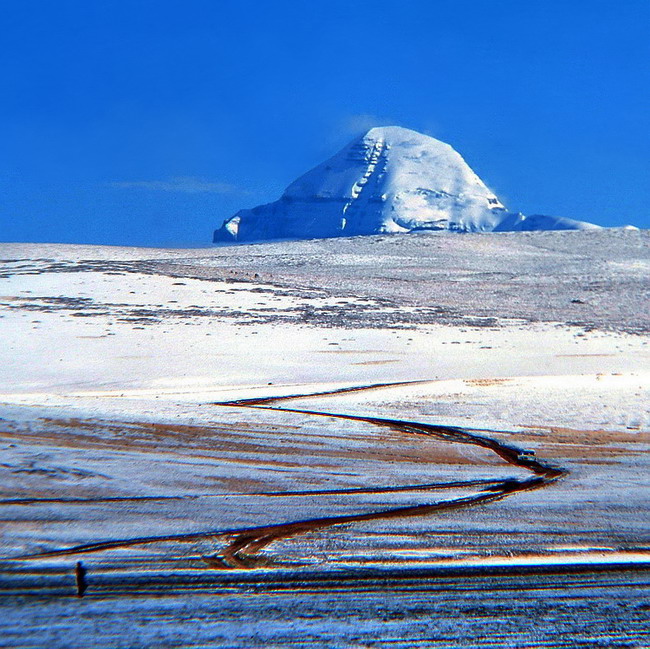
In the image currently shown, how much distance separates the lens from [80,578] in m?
3.95

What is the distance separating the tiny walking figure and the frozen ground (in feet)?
0.12

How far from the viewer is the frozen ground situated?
3.66m

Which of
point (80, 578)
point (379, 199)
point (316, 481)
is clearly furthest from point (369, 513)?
point (379, 199)

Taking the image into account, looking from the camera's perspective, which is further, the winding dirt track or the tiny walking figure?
the winding dirt track

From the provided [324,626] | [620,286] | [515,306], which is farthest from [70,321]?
[620,286]

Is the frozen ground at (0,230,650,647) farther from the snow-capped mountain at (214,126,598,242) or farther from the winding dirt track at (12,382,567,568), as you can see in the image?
the snow-capped mountain at (214,126,598,242)

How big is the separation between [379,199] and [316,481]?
91.6 metres

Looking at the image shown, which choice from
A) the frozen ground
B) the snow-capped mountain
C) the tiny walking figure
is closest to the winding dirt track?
the frozen ground

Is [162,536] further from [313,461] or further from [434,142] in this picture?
[434,142]

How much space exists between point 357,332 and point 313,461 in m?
9.94

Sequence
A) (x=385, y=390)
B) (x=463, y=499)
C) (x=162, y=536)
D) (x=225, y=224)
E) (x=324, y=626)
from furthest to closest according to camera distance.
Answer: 1. (x=225, y=224)
2. (x=385, y=390)
3. (x=463, y=499)
4. (x=162, y=536)
5. (x=324, y=626)

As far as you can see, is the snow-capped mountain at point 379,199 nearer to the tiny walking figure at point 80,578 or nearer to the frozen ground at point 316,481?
the frozen ground at point 316,481

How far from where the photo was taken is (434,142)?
115562 mm

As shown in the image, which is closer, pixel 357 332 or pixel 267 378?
pixel 267 378
